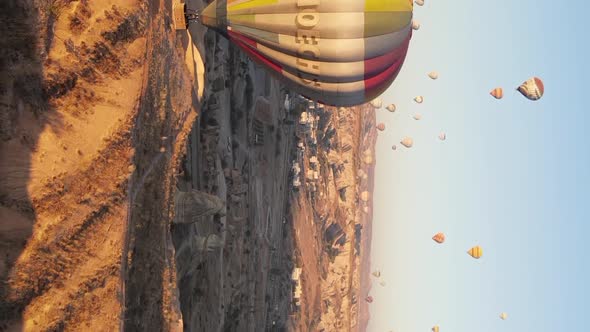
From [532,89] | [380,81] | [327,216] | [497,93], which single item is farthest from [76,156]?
[327,216]

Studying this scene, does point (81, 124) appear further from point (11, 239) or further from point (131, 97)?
point (11, 239)

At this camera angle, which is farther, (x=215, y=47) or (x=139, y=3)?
(x=215, y=47)

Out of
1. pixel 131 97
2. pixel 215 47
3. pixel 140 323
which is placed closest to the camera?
pixel 131 97

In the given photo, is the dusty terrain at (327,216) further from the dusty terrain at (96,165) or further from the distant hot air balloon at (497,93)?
the dusty terrain at (96,165)

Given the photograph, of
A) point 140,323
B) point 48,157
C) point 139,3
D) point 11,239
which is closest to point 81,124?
point 48,157

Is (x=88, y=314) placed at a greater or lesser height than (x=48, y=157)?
lesser

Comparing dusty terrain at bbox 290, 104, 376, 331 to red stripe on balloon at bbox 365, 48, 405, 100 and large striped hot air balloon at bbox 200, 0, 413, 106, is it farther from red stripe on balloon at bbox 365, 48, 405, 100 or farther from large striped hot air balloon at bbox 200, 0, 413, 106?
large striped hot air balloon at bbox 200, 0, 413, 106

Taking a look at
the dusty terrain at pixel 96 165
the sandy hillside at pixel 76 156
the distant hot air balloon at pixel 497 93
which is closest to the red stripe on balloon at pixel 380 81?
the dusty terrain at pixel 96 165

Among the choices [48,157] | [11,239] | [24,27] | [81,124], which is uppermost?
[24,27]
